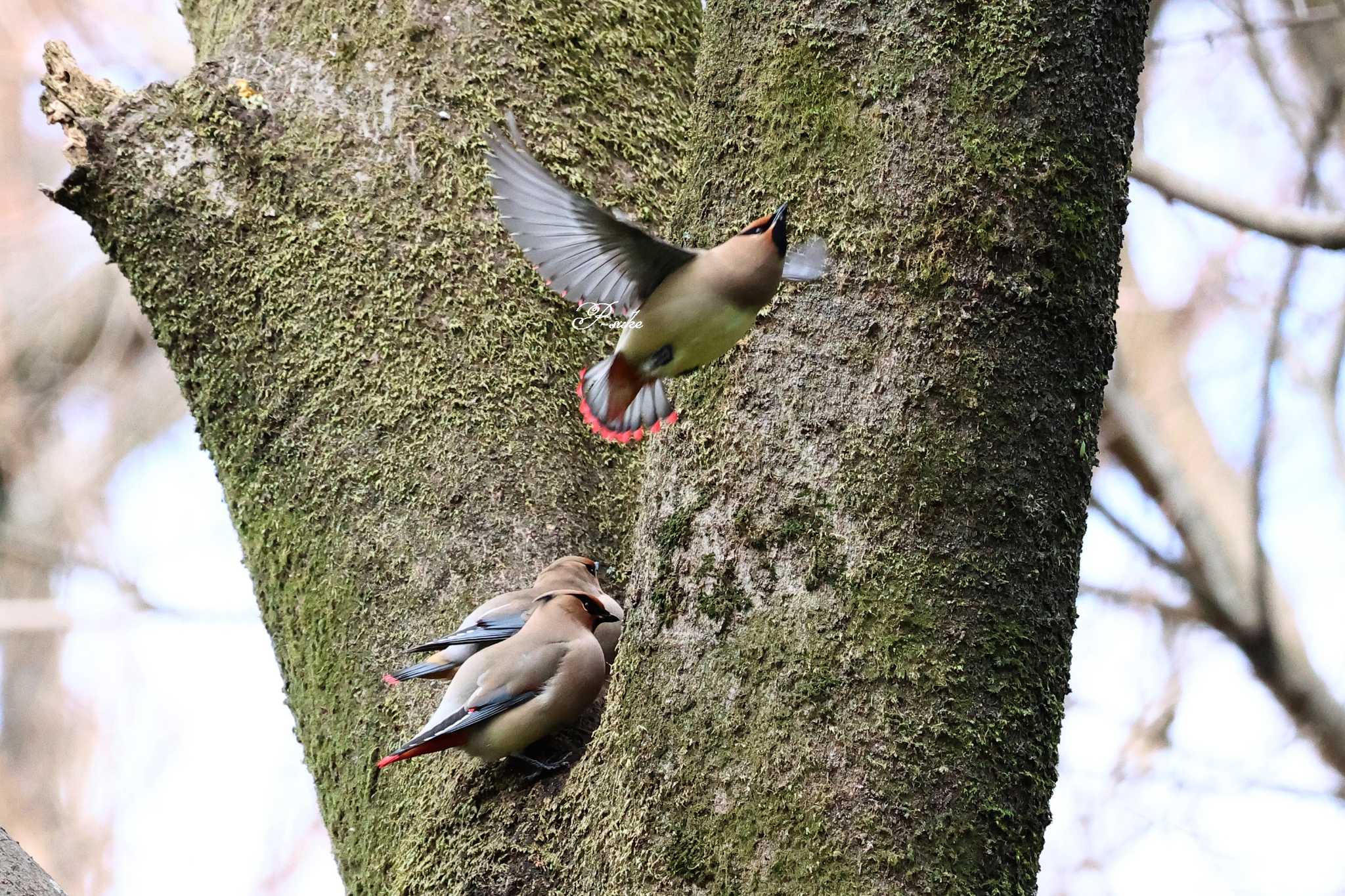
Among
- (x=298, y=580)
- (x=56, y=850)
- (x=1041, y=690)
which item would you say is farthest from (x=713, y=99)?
(x=56, y=850)

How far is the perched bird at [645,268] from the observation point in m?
1.61

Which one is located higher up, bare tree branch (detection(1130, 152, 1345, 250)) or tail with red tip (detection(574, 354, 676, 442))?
tail with red tip (detection(574, 354, 676, 442))

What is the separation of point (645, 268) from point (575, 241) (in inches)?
4.1

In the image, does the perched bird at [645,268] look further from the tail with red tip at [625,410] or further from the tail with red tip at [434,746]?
the tail with red tip at [434,746]

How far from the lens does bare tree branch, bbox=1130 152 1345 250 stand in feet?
12.1

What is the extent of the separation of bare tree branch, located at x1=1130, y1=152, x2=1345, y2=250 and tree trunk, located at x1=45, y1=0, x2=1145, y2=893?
1690mm

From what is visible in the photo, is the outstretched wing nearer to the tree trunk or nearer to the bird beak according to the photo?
the bird beak

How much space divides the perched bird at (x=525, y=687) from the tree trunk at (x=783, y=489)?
0.29 feet

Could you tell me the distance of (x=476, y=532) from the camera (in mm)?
2445

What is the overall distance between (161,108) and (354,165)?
43cm

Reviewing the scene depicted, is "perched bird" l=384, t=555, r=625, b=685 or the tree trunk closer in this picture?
the tree trunk

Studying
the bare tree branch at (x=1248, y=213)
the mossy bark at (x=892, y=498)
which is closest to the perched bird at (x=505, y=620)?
the mossy bark at (x=892, y=498)

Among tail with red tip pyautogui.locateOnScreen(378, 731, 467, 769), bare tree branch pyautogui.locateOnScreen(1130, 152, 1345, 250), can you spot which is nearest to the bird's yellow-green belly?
tail with red tip pyautogui.locateOnScreen(378, 731, 467, 769)
